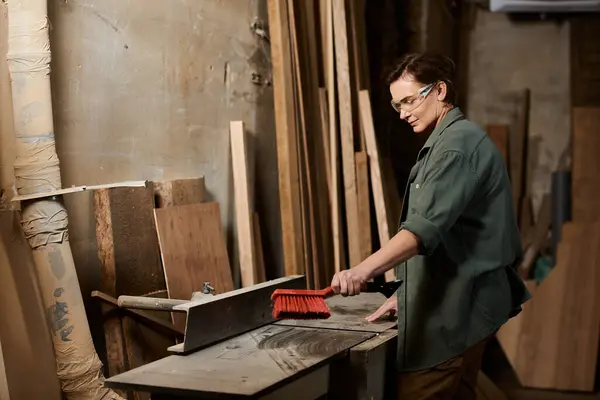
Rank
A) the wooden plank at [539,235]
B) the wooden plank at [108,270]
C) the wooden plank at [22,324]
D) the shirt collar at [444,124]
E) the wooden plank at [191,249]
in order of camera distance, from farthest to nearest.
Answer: the wooden plank at [539,235], the wooden plank at [191,249], the wooden plank at [108,270], the wooden plank at [22,324], the shirt collar at [444,124]

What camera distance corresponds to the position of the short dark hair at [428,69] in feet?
7.91

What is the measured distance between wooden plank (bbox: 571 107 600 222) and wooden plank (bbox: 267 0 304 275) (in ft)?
6.12

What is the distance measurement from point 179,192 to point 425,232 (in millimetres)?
1378

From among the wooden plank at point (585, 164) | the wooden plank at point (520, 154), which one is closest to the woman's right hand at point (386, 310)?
the wooden plank at point (585, 164)

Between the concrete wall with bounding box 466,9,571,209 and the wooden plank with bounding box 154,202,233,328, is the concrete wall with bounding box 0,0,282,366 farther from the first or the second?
the concrete wall with bounding box 466,9,571,209

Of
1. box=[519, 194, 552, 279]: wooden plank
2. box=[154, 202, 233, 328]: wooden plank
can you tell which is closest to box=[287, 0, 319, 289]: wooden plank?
box=[154, 202, 233, 328]: wooden plank

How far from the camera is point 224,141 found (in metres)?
3.62

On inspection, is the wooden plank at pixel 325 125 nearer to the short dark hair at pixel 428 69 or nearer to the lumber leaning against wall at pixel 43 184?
the short dark hair at pixel 428 69

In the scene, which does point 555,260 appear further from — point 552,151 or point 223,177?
point 223,177

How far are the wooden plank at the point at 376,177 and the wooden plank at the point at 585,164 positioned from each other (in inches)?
56.2

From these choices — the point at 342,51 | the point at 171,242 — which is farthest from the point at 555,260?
the point at 171,242

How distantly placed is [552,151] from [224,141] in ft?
7.98

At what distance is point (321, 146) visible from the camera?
12.4ft

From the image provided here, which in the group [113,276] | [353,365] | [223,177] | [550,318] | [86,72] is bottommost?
[550,318]
